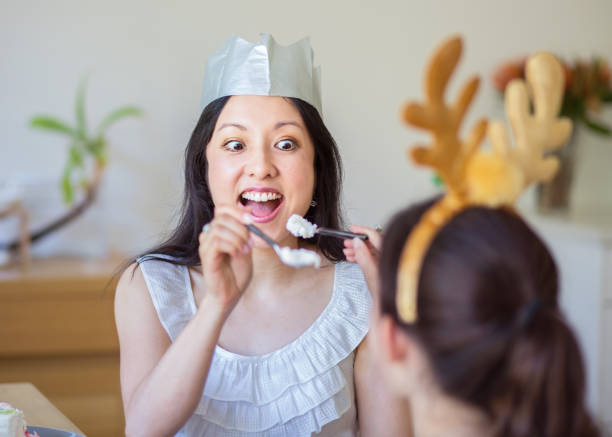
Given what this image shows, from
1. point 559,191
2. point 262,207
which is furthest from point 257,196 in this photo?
point 559,191

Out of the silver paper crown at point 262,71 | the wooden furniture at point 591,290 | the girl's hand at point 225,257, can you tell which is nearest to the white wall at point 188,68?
the wooden furniture at point 591,290

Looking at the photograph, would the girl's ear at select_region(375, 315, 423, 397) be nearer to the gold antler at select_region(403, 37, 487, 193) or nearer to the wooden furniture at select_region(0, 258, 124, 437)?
the gold antler at select_region(403, 37, 487, 193)

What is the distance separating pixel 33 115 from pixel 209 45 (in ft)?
2.05

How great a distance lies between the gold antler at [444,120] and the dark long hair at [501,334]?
64 mm

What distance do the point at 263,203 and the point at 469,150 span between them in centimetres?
57

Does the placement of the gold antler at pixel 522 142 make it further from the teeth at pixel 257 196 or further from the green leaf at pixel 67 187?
the green leaf at pixel 67 187

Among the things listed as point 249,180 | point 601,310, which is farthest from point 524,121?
point 601,310

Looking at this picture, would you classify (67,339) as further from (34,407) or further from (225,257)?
(225,257)

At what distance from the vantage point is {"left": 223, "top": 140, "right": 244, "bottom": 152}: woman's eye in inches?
48.3

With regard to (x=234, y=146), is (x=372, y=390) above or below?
below

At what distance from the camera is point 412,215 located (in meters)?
0.76

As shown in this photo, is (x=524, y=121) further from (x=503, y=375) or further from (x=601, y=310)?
(x=601, y=310)

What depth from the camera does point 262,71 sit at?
1.24 meters

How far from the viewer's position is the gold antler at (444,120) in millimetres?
665
